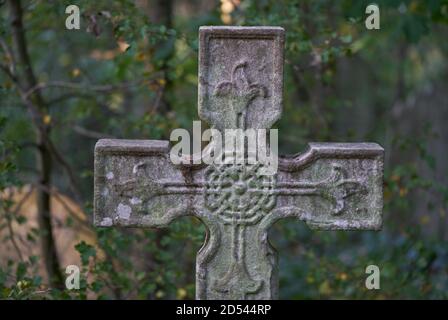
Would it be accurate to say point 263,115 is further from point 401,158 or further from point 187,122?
point 401,158

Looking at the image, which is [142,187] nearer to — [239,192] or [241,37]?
[239,192]

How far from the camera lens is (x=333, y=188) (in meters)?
3.59

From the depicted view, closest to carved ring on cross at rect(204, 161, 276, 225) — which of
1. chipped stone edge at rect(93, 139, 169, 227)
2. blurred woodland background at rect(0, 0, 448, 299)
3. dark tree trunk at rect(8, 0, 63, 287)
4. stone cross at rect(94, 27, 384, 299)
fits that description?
stone cross at rect(94, 27, 384, 299)

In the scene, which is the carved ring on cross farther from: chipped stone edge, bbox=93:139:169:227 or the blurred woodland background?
the blurred woodland background

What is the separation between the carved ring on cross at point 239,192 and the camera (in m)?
3.52

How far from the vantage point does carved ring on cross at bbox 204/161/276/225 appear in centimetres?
352

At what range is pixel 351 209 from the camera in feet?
11.8

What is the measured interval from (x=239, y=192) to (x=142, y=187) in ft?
1.32

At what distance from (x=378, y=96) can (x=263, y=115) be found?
1036 centimetres

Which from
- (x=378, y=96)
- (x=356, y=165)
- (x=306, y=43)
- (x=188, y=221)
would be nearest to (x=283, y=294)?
(x=188, y=221)

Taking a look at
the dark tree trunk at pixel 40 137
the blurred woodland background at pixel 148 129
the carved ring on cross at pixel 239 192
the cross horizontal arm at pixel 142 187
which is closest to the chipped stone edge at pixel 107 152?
the cross horizontal arm at pixel 142 187

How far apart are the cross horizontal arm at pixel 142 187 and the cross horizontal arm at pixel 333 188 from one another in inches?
14.6

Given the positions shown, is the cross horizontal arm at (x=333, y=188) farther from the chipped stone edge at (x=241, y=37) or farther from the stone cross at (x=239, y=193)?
the chipped stone edge at (x=241, y=37)

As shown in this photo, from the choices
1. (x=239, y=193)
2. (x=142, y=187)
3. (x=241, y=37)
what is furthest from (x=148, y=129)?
(x=241, y=37)
